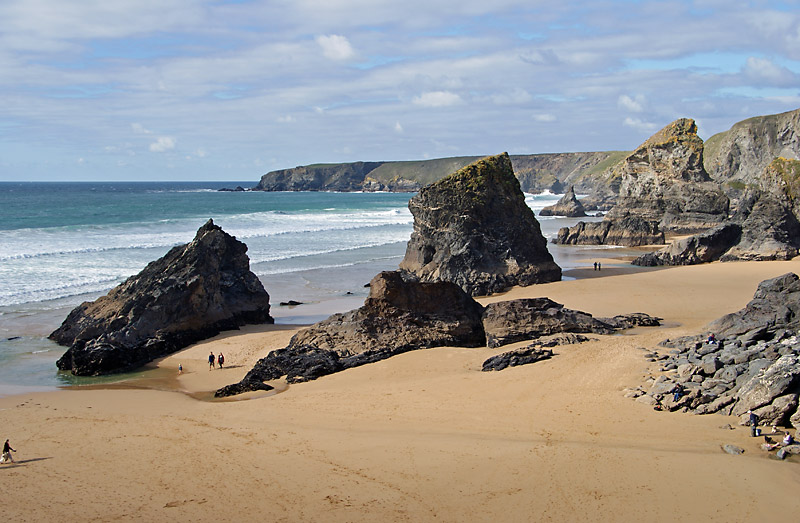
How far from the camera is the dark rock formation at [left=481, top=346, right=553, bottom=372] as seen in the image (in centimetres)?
1605

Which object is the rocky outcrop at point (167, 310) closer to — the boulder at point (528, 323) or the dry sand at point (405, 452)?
the dry sand at point (405, 452)

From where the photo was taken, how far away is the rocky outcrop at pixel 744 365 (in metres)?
12.0

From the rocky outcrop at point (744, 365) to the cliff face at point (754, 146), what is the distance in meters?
62.5

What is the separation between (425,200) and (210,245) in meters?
10.5

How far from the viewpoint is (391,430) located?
41.7 feet

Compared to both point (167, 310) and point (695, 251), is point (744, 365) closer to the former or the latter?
point (167, 310)

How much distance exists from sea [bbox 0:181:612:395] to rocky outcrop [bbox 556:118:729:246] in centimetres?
479

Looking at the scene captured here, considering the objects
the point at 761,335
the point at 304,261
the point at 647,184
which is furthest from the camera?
the point at 647,184

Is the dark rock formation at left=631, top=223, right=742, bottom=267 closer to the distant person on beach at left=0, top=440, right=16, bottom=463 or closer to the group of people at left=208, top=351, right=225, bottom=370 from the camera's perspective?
the group of people at left=208, top=351, right=225, bottom=370

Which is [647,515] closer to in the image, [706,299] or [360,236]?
[706,299]

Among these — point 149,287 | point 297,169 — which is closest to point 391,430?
point 149,287

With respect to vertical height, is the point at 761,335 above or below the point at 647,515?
above

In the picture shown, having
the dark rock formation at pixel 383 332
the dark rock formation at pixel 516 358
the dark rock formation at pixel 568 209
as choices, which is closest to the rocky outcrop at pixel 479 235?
the dark rock formation at pixel 383 332

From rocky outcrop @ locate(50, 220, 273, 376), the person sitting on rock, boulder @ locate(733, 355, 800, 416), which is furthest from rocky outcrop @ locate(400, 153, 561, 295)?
boulder @ locate(733, 355, 800, 416)
